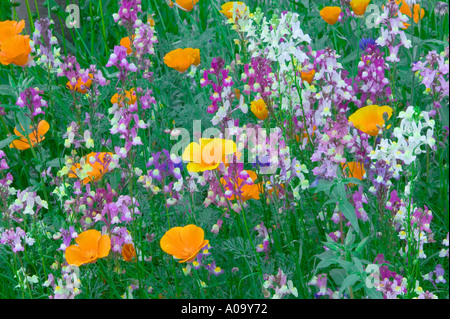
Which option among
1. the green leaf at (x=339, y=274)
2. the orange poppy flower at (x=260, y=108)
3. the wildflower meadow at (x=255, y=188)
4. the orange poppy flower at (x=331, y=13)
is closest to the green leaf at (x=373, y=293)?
the wildflower meadow at (x=255, y=188)

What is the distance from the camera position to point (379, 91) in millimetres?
2148

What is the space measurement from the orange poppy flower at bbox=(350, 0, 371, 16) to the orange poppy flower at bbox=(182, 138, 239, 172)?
1.05 meters

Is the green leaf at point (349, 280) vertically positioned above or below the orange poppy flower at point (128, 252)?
above

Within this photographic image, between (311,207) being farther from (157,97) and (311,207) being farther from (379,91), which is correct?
(157,97)

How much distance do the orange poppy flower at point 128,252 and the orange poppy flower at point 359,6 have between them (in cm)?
125

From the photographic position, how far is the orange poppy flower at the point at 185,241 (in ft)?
5.64

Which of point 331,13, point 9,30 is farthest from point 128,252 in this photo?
point 331,13

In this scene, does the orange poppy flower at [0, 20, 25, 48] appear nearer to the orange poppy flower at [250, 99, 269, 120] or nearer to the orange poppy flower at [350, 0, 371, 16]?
the orange poppy flower at [250, 99, 269, 120]

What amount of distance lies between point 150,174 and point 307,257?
0.54 metres

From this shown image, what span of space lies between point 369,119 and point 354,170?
194 millimetres

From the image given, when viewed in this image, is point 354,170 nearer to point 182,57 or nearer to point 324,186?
point 324,186

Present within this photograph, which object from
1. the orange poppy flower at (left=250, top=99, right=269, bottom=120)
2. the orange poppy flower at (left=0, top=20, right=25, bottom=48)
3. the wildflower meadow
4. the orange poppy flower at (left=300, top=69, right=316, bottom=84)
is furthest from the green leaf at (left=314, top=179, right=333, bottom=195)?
the orange poppy flower at (left=0, top=20, right=25, bottom=48)

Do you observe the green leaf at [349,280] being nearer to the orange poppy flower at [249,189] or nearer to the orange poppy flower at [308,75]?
the orange poppy flower at [249,189]
